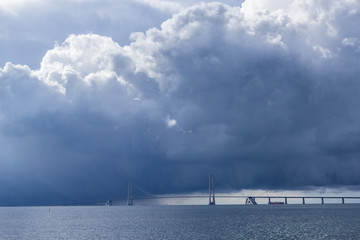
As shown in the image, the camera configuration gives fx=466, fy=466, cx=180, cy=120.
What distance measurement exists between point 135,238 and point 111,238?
549cm

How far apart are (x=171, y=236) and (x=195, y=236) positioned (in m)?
5.05

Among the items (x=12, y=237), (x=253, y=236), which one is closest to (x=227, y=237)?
(x=253, y=236)

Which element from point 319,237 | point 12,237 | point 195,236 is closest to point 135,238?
point 195,236

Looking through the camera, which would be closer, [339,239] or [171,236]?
[339,239]

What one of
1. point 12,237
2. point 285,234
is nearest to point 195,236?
point 285,234

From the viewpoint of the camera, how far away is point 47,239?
97.2 m

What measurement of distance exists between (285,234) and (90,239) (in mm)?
40912

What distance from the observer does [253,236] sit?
315 ft

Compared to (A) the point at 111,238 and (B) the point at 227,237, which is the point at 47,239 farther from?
(B) the point at 227,237

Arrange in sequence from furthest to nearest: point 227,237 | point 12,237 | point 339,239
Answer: point 12,237, point 227,237, point 339,239

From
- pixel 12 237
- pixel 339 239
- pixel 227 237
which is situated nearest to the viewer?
pixel 339 239

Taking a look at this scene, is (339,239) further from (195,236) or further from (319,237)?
(195,236)

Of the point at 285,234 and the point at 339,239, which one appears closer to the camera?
the point at 339,239

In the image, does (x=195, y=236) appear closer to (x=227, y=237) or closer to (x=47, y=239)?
(x=227, y=237)
